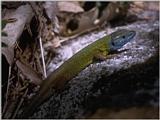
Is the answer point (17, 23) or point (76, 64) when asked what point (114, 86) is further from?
point (17, 23)

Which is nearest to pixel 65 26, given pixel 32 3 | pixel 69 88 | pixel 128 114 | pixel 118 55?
pixel 32 3

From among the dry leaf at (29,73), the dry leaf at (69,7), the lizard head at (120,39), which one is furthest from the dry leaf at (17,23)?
the dry leaf at (69,7)

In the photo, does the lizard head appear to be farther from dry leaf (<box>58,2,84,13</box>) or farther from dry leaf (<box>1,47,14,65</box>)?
dry leaf (<box>58,2,84,13</box>)

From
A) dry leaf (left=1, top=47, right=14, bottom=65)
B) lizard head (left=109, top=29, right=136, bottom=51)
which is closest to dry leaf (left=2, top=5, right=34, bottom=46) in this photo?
dry leaf (left=1, top=47, right=14, bottom=65)

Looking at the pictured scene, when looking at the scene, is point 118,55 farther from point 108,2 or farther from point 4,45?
point 108,2

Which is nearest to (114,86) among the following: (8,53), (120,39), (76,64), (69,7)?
(76,64)

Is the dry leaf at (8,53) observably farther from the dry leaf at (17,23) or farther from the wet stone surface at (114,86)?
the wet stone surface at (114,86)
